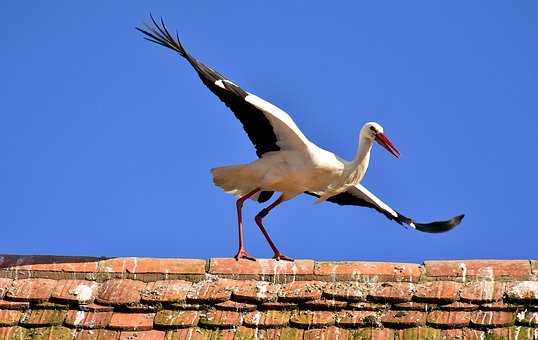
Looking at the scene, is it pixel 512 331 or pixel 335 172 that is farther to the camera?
pixel 335 172

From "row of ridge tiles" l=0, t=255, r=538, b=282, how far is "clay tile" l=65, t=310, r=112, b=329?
0.94 ft

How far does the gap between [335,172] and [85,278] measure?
10.1 feet

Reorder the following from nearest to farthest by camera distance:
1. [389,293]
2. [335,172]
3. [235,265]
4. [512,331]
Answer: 1. [512,331]
2. [389,293]
3. [235,265]
4. [335,172]

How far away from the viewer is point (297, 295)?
530 centimetres

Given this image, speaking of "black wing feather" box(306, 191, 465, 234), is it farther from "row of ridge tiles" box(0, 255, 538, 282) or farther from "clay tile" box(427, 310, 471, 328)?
"clay tile" box(427, 310, 471, 328)

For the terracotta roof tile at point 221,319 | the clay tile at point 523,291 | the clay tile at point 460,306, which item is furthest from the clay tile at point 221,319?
the clay tile at point 523,291

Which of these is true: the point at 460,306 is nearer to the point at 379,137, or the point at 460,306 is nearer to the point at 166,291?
the point at 166,291

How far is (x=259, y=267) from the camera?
5605mm

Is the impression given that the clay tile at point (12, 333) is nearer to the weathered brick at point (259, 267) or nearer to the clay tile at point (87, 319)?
the clay tile at point (87, 319)

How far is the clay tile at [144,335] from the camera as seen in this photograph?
16.9 ft

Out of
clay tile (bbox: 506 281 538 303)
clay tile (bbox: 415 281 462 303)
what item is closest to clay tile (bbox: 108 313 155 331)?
clay tile (bbox: 415 281 462 303)

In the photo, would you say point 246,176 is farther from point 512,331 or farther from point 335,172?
point 512,331

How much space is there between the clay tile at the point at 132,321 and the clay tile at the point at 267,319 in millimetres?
408

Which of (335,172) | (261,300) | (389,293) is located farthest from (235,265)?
(335,172)
